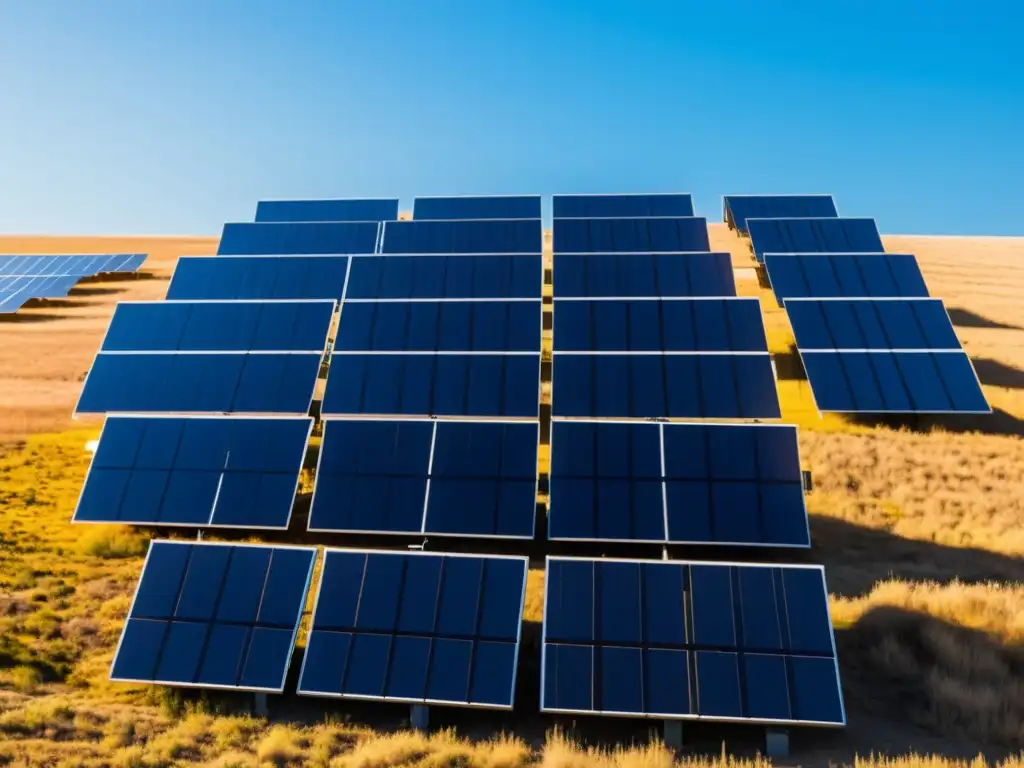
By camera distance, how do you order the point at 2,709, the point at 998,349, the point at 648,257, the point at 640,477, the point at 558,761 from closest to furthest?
the point at 558,761 → the point at 2,709 → the point at 640,477 → the point at 648,257 → the point at 998,349

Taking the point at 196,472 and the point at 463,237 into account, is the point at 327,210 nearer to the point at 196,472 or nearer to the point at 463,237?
the point at 463,237

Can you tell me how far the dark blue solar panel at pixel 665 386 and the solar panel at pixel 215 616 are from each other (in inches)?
291

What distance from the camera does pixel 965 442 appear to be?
67.8 feet

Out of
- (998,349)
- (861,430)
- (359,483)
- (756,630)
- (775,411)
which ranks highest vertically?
(998,349)

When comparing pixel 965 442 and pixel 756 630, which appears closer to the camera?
pixel 756 630

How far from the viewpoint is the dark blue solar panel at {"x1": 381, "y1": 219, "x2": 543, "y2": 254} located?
31.6m

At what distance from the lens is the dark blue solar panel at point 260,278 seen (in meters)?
25.8

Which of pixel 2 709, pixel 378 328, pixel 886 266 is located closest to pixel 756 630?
pixel 2 709

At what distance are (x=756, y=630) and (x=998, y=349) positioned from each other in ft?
81.6

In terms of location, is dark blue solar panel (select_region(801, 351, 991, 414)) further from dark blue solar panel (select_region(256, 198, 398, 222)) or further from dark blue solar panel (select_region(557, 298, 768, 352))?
dark blue solar panel (select_region(256, 198, 398, 222))

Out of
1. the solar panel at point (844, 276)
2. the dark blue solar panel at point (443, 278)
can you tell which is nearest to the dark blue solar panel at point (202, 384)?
the dark blue solar panel at point (443, 278)

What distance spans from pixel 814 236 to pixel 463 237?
1497 cm

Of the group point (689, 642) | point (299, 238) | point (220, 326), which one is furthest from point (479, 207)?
point (689, 642)

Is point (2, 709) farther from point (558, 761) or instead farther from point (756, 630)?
point (756, 630)
